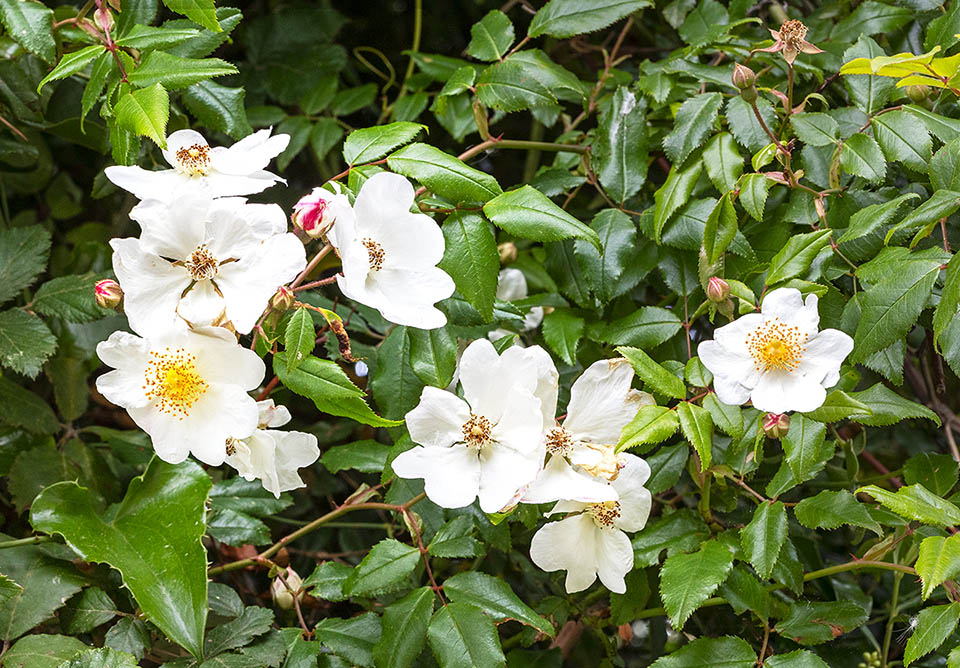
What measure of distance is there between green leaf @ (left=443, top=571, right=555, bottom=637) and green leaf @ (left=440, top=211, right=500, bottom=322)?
9.5 inches

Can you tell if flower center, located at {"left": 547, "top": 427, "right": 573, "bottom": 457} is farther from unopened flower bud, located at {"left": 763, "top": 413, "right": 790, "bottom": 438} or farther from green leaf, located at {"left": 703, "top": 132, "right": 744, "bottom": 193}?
green leaf, located at {"left": 703, "top": 132, "right": 744, "bottom": 193}

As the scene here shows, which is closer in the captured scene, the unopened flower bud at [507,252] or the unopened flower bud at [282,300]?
the unopened flower bud at [282,300]

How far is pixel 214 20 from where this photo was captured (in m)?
0.73

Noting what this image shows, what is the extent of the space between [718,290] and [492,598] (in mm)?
332

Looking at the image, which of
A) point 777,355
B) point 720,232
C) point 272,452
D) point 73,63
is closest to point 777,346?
point 777,355

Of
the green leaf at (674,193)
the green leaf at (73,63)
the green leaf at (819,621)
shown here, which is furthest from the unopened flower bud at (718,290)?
the green leaf at (73,63)

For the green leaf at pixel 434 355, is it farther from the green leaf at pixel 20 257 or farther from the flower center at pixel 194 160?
the green leaf at pixel 20 257

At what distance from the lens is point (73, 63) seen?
0.75 meters

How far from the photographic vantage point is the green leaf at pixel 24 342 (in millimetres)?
893

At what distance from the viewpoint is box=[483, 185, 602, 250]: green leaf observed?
72cm

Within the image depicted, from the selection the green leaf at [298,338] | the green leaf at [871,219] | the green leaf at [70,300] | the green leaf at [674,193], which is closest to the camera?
the green leaf at [298,338]

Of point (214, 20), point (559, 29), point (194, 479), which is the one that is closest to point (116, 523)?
point (194, 479)

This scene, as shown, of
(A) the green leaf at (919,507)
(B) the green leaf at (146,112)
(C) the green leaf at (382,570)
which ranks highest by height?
(B) the green leaf at (146,112)

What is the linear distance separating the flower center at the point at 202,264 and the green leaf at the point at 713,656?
0.50m
